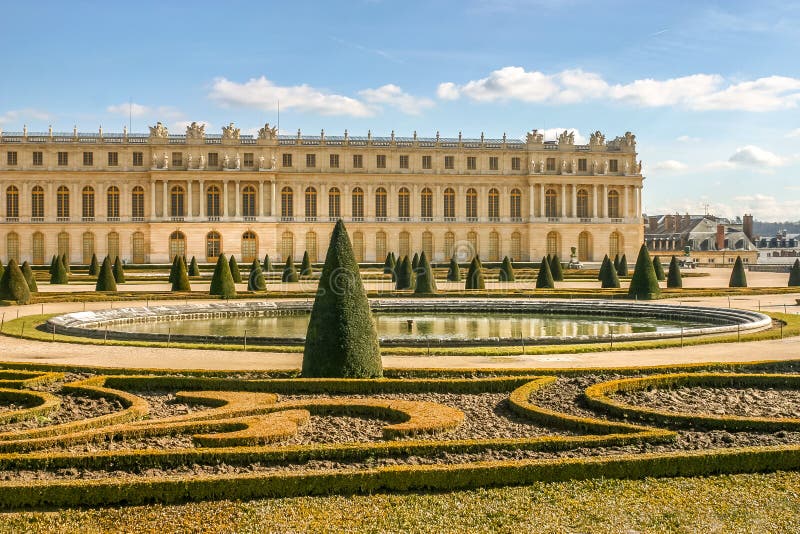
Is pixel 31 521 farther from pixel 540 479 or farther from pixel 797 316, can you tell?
pixel 797 316

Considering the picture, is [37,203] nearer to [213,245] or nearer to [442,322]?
[213,245]

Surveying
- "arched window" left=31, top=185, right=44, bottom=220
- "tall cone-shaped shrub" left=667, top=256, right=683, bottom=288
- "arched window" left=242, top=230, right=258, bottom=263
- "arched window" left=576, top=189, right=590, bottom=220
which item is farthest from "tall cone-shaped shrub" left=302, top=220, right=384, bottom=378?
"arched window" left=576, top=189, right=590, bottom=220

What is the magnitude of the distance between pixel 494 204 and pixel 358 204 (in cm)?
1012

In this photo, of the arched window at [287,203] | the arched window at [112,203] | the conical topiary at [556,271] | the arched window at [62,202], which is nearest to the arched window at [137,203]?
the arched window at [112,203]

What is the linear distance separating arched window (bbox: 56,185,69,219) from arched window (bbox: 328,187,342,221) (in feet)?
58.4

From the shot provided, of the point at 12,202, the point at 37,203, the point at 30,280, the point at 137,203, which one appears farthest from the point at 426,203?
the point at 30,280

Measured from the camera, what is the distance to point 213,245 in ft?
185

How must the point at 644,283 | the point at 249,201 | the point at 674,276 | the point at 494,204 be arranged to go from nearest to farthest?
1. the point at 644,283
2. the point at 674,276
3. the point at 249,201
4. the point at 494,204

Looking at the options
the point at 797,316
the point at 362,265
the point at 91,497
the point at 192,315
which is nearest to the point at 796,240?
the point at 362,265

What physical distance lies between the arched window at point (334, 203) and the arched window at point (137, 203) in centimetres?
1288

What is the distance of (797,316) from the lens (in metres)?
20.9

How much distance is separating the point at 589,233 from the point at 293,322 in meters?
42.3

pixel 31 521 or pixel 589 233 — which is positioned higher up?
pixel 589 233

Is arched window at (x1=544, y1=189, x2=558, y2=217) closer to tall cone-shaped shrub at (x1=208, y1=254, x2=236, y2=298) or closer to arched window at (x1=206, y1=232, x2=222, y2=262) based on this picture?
arched window at (x1=206, y1=232, x2=222, y2=262)
